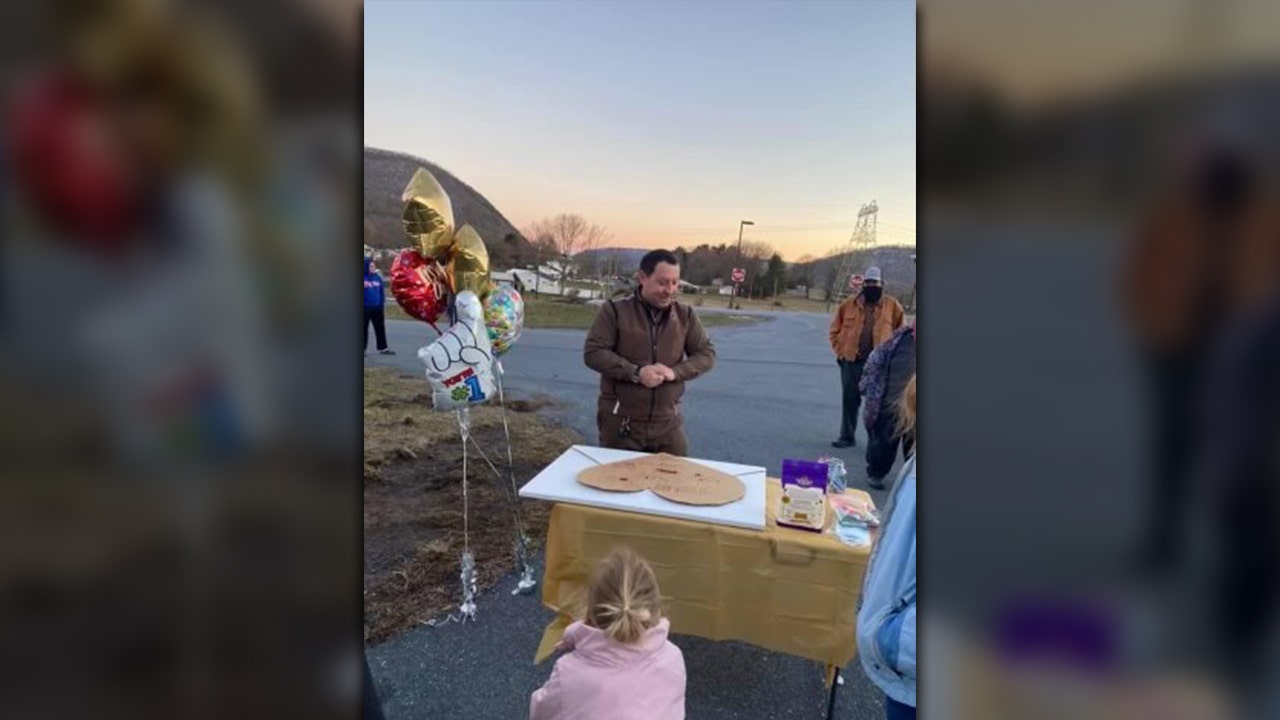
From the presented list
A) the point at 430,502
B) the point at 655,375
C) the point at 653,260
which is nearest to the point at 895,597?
the point at 655,375

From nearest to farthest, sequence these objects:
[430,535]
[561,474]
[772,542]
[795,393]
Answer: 1. [772,542]
2. [561,474]
3. [430,535]
4. [795,393]

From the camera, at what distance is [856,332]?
543 centimetres

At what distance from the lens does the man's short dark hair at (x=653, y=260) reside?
3.04 meters

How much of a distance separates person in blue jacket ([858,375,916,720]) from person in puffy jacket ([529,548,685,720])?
0.57 m

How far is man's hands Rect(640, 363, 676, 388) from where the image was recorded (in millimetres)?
2977

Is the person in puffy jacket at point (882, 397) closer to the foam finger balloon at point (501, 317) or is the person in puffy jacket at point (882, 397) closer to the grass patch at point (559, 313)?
the foam finger balloon at point (501, 317)

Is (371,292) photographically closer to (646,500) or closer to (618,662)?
(618,662)

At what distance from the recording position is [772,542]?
222cm

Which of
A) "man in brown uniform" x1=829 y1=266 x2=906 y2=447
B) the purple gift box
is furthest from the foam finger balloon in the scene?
"man in brown uniform" x1=829 y1=266 x2=906 y2=447

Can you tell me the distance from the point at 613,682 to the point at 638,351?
1.75 m
